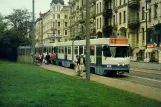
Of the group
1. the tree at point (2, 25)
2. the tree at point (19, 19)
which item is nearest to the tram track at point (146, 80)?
the tree at point (2, 25)

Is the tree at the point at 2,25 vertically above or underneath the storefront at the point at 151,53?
above

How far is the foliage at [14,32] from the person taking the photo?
5941cm

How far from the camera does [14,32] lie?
200ft

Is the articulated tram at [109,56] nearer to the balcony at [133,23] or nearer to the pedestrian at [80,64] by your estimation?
the pedestrian at [80,64]

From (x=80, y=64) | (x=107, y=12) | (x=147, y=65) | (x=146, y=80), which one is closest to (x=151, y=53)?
(x=147, y=65)

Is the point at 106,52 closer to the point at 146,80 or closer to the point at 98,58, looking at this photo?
the point at 98,58

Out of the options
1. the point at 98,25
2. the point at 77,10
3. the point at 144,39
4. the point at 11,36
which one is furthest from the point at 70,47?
the point at 77,10

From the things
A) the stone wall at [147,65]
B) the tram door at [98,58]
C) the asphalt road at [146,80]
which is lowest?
the asphalt road at [146,80]

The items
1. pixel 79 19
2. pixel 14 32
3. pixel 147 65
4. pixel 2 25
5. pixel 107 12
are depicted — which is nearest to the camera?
pixel 147 65

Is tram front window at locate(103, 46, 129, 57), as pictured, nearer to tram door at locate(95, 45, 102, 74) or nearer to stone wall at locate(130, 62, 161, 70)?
tram door at locate(95, 45, 102, 74)

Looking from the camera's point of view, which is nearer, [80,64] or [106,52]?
[80,64]

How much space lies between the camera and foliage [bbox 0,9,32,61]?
59406 mm

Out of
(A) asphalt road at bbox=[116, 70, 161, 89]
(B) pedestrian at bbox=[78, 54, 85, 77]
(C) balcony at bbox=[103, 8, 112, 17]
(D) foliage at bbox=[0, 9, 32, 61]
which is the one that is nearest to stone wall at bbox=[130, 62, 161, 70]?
(A) asphalt road at bbox=[116, 70, 161, 89]

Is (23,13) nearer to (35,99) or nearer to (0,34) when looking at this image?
(0,34)
